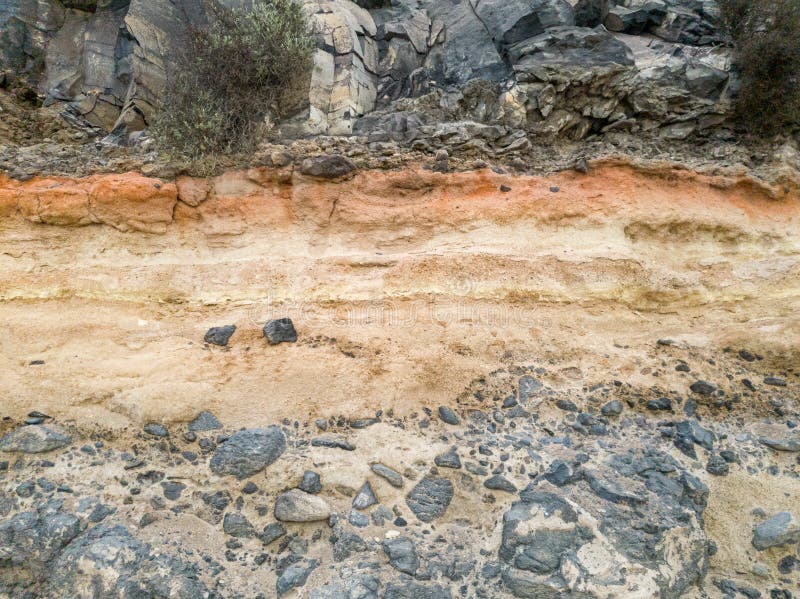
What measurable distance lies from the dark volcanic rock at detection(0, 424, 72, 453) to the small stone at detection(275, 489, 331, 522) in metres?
1.75

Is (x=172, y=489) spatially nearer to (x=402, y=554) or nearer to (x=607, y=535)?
(x=402, y=554)

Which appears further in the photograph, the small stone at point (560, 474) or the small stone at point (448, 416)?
the small stone at point (448, 416)

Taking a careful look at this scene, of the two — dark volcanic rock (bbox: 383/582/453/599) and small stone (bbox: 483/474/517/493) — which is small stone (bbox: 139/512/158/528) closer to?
dark volcanic rock (bbox: 383/582/453/599)

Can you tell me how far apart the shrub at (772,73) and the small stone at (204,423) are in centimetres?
648

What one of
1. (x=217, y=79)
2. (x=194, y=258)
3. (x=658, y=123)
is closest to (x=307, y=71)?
(x=217, y=79)

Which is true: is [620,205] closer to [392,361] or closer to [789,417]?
[789,417]

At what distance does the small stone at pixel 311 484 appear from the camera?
3.70 m

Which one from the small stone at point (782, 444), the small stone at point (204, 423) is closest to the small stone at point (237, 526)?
the small stone at point (204, 423)

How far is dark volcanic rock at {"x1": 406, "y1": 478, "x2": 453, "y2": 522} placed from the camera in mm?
3639

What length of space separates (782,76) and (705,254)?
2489 millimetres

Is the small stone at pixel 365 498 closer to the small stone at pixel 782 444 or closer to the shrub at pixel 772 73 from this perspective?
the small stone at pixel 782 444

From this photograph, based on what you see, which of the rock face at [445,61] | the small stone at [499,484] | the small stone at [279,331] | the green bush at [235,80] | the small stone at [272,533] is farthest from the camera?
the rock face at [445,61]

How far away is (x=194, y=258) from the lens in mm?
5195

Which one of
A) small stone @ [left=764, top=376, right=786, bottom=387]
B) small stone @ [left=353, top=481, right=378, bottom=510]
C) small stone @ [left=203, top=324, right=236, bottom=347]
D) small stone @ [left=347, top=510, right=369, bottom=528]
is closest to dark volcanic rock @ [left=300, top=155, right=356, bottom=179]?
small stone @ [left=203, top=324, right=236, bottom=347]
